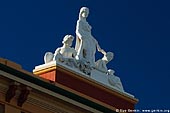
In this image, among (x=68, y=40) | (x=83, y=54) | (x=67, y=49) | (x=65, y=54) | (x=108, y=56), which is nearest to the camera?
(x=65, y=54)

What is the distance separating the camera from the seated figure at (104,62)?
44.7 meters

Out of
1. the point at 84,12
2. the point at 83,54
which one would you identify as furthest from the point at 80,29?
the point at 83,54

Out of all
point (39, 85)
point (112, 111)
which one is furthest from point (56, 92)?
point (112, 111)

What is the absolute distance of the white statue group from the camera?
4334cm

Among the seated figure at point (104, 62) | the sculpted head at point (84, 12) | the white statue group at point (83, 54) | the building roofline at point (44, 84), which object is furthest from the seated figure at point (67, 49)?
the building roofline at point (44, 84)

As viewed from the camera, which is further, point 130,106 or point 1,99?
point 130,106

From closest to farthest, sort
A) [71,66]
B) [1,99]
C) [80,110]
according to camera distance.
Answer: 1. [1,99]
2. [80,110]
3. [71,66]

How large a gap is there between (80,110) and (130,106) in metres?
5.66

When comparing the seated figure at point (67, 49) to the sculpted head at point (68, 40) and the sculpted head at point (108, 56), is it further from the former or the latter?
the sculpted head at point (108, 56)

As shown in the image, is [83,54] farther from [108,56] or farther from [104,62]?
[108,56]

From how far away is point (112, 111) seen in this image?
4184 centimetres

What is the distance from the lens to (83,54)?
1767 inches

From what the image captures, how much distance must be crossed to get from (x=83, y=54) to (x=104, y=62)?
1109 millimetres

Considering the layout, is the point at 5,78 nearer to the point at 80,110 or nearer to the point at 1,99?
the point at 1,99
